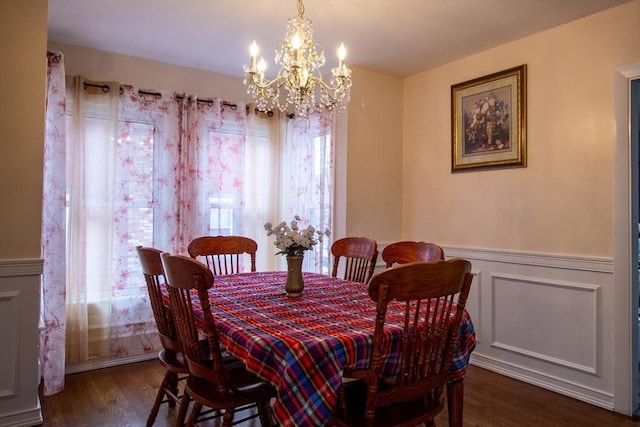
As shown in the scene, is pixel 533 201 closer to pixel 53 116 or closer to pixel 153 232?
pixel 153 232

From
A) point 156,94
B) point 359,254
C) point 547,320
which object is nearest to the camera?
point 359,254

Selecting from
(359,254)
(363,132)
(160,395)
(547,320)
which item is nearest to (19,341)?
(160,395)

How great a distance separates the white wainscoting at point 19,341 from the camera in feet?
7.34

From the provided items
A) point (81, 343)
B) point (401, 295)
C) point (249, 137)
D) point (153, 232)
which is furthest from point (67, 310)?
point (401, 295)

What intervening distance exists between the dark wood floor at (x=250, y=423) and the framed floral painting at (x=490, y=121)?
160cm

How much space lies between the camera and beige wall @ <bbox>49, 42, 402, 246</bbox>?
3623mm

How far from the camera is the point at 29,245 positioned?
2.31 meters

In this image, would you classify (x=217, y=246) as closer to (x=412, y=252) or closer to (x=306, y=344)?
(x=412, y=252)

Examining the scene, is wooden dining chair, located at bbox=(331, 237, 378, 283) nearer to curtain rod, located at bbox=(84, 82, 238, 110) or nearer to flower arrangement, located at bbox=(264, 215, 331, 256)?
flower arrangement, located at bbox=(264, 215, 331, 256)

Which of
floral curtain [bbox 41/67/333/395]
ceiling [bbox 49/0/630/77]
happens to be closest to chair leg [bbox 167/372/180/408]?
floral curtain [bbox 41/67/333/395]

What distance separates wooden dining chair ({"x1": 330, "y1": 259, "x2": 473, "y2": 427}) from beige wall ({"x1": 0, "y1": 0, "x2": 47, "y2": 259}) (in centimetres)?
193

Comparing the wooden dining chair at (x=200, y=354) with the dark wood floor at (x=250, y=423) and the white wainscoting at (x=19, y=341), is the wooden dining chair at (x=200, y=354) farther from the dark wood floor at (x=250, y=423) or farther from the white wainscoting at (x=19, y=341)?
the white wainscoting at (x=19, y=341)

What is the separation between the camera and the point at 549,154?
9.70ft

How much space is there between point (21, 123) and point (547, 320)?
3478 mm
